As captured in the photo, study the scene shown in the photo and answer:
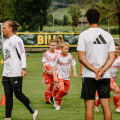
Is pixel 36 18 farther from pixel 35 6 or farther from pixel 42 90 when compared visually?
pixel 42 90

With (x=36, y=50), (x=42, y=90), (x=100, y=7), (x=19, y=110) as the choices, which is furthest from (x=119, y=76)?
(x=100, y=7)

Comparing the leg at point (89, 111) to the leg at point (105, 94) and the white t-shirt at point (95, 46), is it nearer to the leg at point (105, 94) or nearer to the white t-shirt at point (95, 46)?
the leg at point (105, 94)

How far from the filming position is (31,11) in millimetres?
60031

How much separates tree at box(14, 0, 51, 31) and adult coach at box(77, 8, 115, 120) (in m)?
52.6

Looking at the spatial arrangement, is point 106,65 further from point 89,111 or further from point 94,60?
point 89,111

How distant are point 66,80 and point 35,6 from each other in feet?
166

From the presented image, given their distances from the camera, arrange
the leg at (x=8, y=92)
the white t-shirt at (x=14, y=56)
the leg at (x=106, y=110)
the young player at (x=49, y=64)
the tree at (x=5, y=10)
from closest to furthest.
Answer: the leg at (x=106, y=110) → the white t-shirt at (x=14, y=56) → the leg at (x=8, y=92) → the young player at (x=49, y=64) → the tree at (x=5, y=10)

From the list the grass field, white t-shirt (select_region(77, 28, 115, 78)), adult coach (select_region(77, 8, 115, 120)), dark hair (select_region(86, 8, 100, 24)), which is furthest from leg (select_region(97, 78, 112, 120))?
the grass field

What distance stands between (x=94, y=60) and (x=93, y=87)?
403mm

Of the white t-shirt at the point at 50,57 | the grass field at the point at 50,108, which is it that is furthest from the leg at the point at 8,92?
the white t-shirt at the point at 50,57

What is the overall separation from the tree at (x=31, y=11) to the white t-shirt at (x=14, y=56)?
51.1 m

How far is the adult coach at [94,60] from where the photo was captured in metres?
5.90

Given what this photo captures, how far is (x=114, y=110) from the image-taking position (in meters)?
9.19

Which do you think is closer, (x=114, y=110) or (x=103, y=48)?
(x=103, y=48)
